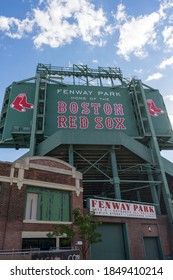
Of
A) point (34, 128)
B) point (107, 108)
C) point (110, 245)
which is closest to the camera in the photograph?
point (110, 245)

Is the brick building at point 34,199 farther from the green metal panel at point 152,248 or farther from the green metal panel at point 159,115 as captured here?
the green metal panel at point 159,115

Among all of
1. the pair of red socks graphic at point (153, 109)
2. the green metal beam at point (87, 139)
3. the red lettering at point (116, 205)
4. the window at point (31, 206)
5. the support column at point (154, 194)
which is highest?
the pair of red socks graphic at point (153, 109)

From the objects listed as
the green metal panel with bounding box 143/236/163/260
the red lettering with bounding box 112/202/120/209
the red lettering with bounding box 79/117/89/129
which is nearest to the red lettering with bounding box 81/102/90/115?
the red lettering with bounding box 79/117/89/129

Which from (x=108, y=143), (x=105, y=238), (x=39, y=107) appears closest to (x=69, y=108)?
(x=39, y=107)

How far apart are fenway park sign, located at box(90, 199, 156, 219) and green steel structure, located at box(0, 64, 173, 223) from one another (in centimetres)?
183

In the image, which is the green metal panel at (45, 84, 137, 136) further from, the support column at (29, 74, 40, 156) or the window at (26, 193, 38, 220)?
the window at (26, 193, 38, 220)

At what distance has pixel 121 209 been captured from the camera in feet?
65.0

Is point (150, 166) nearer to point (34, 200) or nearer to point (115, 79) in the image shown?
point (34, 200)

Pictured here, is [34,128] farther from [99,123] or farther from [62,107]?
[99,123]

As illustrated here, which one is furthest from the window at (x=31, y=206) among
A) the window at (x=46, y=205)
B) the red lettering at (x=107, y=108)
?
the red lettering at (x=107, y=108)

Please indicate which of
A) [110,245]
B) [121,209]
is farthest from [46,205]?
[121,209]

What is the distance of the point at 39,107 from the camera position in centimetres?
3094

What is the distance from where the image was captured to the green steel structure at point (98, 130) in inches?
963

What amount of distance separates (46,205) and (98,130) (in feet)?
48.1
